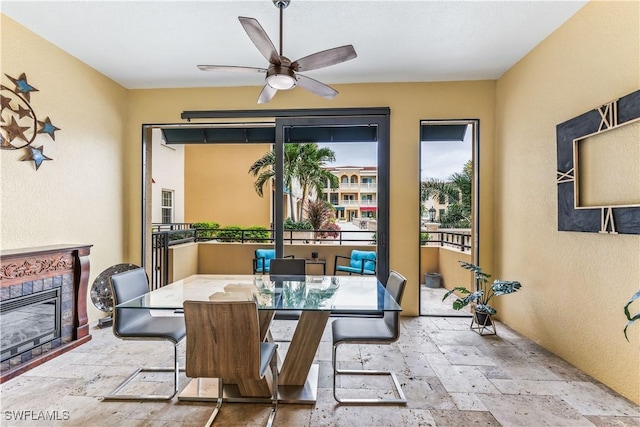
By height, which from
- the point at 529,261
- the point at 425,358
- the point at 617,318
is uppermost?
the point at 529,261

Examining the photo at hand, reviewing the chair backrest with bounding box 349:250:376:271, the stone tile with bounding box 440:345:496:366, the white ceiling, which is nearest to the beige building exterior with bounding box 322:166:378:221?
the chair backrest with bounding box 349:250:376:271

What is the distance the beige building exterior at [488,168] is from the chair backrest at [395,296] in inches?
57.8

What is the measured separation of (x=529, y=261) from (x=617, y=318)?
1.04 meters

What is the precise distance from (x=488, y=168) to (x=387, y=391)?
2.92 metres

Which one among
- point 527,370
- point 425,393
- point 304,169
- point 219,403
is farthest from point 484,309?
point 304,169

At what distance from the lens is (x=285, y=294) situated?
2.45 metres

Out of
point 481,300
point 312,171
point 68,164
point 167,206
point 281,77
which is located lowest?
point 481,300

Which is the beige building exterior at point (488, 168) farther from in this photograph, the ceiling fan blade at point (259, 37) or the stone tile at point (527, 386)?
the ceiling fan blade at point (259, 37)

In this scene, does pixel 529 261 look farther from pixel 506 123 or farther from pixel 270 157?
pixel 270 157

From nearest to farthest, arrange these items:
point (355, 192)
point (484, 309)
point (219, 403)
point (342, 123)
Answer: point (219, 403) < point (484, 309) < point (342, 123) < point (355, 192)

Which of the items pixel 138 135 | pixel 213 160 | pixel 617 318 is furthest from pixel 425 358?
pixel 213 160

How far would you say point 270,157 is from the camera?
6.48 metres

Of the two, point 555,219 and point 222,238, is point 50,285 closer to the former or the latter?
point 222,238

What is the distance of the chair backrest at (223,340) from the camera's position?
168 centimetres
